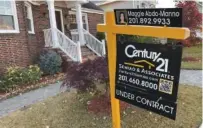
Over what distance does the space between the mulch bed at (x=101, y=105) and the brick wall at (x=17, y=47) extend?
4672 mm

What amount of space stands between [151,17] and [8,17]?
8102 mm

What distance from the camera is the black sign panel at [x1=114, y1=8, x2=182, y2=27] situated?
7.98ft

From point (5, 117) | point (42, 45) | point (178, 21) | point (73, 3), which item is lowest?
point (5, 117)

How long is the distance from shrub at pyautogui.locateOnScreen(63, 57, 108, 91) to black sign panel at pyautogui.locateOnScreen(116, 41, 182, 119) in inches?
75.9

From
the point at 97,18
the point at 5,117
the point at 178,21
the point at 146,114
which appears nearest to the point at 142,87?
the point at 178,21

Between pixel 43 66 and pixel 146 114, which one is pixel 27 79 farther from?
pixel 146 114

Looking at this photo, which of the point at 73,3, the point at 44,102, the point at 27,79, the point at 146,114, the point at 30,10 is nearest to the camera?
the point at 146,114

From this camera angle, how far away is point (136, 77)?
284 cm

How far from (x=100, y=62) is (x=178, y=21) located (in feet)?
9.28

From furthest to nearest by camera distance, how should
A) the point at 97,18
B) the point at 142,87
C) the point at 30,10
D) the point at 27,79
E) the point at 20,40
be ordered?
the point at 97,18 < the point at 30,10 < the point at 20,40 < the point at 27,79 < the point at 142,87

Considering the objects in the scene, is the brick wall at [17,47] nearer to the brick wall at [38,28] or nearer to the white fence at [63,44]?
the brick wall at [38,28]

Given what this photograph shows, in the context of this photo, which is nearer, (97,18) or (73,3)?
(73,3)

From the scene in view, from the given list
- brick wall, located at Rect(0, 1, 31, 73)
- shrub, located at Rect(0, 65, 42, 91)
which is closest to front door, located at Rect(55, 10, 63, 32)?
brick wall, located at Rect(0, 1, 31, 73)

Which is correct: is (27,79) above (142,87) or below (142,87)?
below
